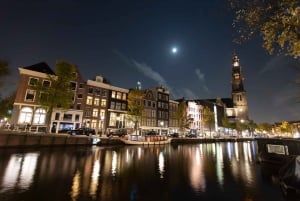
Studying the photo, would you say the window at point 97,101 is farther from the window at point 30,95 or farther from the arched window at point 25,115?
the arched window at point 25,115

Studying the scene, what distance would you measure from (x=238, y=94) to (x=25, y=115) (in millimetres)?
143333

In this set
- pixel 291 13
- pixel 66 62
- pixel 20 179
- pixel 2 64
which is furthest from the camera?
pixel 66 62

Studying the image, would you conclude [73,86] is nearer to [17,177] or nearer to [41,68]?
[41,68]

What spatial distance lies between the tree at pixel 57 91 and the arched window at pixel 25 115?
5.84 metres

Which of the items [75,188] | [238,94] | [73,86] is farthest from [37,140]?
[238,94]

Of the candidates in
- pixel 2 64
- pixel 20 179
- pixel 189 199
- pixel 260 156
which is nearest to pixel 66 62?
pixel 2 64

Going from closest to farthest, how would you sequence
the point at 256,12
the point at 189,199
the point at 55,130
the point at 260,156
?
1. the point at 256,12
2. the point at 189,199
3. the point at 260,156
4. the point at 55,130

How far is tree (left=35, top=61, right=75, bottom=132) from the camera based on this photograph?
36.6 meters

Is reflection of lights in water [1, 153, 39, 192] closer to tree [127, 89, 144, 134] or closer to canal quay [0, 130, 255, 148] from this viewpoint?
canal quay [0, 130, 255, 148]

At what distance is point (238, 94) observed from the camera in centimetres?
13925

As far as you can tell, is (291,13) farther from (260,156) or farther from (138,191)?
(260,156)

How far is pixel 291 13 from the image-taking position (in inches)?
325

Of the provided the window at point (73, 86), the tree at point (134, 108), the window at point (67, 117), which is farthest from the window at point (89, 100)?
the tree at point (134, 108)

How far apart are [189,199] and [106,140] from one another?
34797 mm
